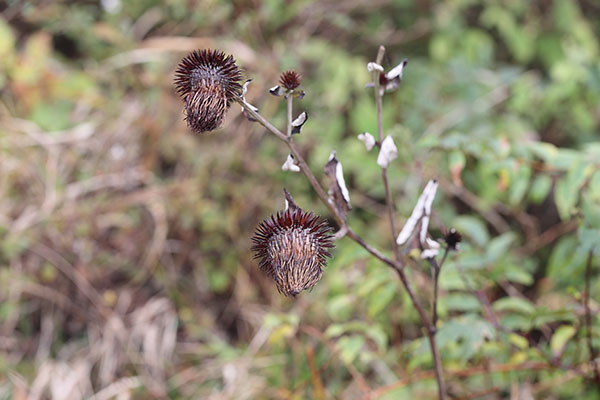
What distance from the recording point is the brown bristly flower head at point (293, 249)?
0.89 metres

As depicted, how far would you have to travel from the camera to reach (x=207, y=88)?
0.89 meters

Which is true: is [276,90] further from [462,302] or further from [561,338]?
[561,338]

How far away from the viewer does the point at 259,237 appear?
0.95 m

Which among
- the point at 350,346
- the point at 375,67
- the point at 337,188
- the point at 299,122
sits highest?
the point at 375,67

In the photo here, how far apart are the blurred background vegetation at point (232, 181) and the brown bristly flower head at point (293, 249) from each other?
78 cm

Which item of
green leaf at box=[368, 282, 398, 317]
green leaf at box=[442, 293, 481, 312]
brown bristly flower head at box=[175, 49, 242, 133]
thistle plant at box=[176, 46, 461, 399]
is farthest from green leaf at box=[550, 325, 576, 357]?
brown bristly flower head at box=[175, 49, 242, 133]

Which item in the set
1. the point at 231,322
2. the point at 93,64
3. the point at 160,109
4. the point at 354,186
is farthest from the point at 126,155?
the point at 354,186

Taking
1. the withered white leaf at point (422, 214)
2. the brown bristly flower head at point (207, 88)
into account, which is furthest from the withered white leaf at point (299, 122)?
the withered white leaf at point (422, 214)

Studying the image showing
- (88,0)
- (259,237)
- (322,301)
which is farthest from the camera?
(88,0)

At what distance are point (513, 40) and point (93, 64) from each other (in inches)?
93.0

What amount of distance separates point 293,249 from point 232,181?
1.93m

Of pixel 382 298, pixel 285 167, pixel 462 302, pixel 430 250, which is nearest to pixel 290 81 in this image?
pixel 285 167

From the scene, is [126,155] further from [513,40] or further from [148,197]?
[513,40]

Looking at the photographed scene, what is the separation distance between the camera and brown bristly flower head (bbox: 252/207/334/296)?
0.89m
